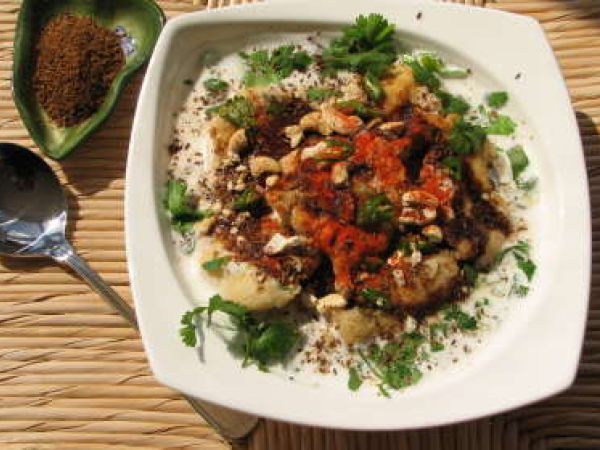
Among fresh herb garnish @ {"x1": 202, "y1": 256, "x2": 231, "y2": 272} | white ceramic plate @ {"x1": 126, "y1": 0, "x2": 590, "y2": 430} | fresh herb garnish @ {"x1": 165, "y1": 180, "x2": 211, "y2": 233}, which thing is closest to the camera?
white ceramic plate @ {"x1": 126, "y1": 0, "x2": 590, "y2": 430}

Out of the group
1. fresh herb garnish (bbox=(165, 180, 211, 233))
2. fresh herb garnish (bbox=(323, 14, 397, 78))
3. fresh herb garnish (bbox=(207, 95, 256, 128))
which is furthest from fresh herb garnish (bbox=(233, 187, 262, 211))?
fresh herb garnish (bbox=(323, 14, 397, 78))

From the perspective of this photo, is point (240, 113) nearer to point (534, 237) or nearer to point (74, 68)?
point (74, 68)

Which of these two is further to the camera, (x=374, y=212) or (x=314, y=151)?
(x=314, y=151)

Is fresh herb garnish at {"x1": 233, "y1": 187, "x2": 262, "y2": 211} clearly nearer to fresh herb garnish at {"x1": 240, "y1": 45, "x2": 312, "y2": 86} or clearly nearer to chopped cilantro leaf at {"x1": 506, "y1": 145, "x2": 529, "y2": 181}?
fresh herb garnish at {"x1": 240, "y1": 45, "x2": 312, "y2": 86}

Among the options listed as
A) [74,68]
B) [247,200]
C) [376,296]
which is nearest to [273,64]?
[247,200]

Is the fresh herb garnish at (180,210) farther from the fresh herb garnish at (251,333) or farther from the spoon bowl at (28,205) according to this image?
the spoon bowl at (28,205)

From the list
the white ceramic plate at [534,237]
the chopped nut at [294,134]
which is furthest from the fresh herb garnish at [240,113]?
the white ceramic plate at [534,237]
